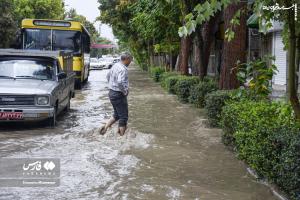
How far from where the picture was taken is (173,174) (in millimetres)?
7484

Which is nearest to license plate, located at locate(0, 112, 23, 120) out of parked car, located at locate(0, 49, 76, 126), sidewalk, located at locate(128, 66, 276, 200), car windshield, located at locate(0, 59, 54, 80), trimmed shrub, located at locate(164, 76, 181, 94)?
parked car, located at locate(0, 49, 76, 126)

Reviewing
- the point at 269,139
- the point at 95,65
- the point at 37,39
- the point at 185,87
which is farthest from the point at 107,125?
the point at 95,65

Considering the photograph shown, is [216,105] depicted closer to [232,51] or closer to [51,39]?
[232,51]

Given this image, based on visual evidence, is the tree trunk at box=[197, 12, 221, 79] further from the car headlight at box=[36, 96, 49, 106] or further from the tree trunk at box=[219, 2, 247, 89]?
the car headlight at box=[36, 96, 49, 106]

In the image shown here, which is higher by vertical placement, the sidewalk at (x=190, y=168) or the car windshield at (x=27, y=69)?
the car windshield at (x=27, y=69)

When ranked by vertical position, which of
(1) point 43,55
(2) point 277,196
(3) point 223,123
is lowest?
(2) point 277,196

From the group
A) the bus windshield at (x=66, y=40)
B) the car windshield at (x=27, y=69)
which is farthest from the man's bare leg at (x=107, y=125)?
the bus windshield at (x=66, y=40)

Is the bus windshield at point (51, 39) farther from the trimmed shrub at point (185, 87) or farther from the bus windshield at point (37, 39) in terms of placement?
the trimmed shrub at point (185, 87)

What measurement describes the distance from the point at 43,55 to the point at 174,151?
524 centimetres

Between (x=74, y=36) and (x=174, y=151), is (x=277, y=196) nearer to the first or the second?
(x=174, y=151)

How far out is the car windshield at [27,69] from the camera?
1220 centimetres

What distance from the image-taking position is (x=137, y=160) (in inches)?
330

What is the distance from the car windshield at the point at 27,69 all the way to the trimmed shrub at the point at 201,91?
515cm

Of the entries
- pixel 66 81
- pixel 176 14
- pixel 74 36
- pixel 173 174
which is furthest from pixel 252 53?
pixel 173 174
